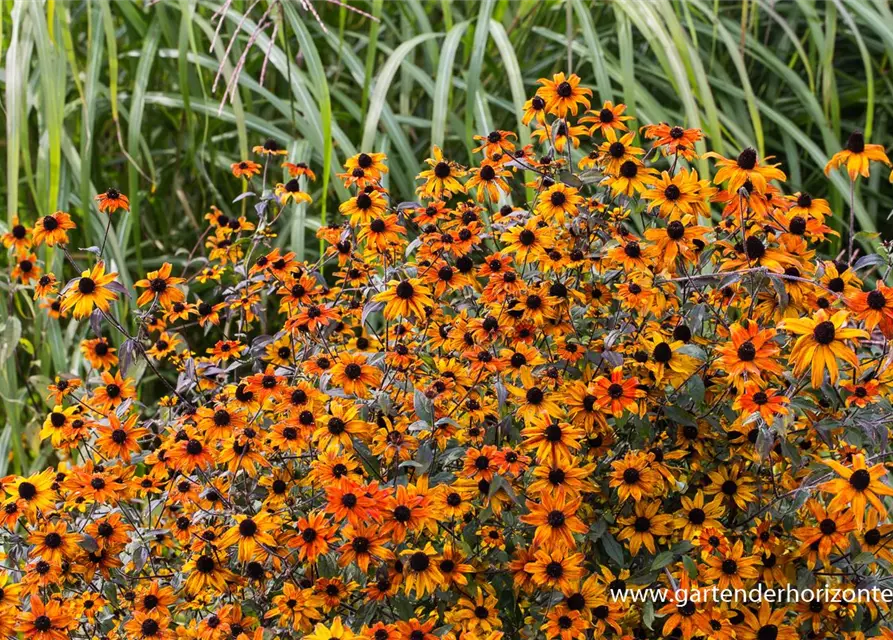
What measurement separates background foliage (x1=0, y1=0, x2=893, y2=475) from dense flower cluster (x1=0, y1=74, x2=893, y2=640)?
22.7 inches

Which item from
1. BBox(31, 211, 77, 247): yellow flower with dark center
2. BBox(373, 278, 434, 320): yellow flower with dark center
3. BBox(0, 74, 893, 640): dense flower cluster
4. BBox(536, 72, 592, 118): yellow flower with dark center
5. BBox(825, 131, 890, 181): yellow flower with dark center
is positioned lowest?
BBox(0, 74, 893, 640): dense flower cluster

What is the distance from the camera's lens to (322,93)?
1.95 metres

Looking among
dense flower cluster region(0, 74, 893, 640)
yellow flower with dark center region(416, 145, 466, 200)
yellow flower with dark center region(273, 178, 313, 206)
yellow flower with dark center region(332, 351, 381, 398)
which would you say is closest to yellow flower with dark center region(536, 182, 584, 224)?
dense flower cluster region(0, 74, 893, 640)

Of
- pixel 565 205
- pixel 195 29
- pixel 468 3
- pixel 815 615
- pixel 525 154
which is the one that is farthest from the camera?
pixel 468 3

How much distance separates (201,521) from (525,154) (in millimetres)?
712

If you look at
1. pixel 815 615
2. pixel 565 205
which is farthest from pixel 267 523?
pixel 815 615

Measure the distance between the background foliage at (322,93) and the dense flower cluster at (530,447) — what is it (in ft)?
1.89

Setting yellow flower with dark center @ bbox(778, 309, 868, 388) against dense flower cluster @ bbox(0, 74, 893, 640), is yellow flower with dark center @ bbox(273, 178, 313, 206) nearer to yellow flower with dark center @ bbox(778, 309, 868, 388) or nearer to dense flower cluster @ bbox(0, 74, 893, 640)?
dense flower cluster @ bbox(0, 74, 893, 640)

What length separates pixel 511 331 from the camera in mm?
1335

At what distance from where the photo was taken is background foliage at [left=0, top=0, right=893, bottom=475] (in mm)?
2088

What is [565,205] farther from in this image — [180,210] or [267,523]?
[180,210]

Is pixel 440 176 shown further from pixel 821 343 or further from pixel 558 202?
pixel 821 343

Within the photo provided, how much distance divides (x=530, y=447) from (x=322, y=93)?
103 centimetres

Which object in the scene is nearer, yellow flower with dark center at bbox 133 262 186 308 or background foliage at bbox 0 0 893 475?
yellow flower with dark center at bbox 133 262 186 308
